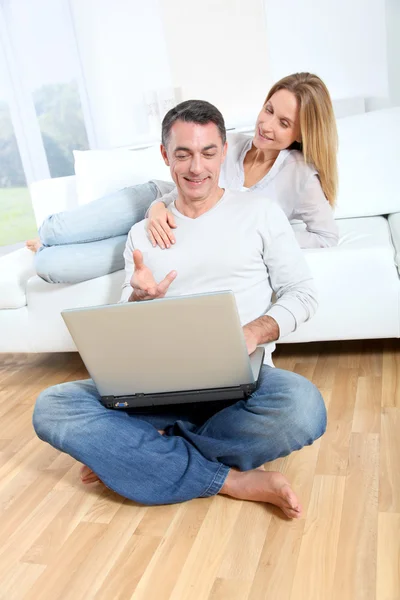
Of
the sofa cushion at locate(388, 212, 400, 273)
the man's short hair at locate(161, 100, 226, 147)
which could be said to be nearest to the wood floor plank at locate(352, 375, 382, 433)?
the sofa cushion at locate(388, 212, 400, 273)

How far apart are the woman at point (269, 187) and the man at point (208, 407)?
1.13 ft

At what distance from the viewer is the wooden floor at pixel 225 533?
1409mm

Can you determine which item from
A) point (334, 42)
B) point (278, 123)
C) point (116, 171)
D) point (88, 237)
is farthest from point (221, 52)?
point (88, 237)

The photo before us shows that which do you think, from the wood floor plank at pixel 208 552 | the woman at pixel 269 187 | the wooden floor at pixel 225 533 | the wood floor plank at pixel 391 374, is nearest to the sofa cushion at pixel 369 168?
the woman at pixel 269 187

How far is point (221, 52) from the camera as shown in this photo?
420cm

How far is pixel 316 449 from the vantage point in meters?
1.90

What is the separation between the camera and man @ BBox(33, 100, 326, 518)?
1.67m

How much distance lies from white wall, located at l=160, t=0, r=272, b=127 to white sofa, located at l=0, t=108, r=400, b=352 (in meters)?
1.41

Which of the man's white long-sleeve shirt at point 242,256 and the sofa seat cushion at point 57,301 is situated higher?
the man's white long-sleeve shirt at point 242,256

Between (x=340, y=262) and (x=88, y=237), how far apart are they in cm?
89

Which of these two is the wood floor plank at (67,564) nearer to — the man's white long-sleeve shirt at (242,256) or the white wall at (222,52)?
the man's white long-sleeve shirt at (242,256)

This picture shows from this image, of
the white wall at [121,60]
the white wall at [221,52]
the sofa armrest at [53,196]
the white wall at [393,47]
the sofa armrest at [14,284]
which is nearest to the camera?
the sofa armrest at [14,284]

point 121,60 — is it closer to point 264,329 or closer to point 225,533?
point 264,329

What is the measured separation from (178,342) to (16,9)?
4.12 m
